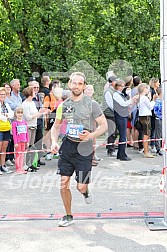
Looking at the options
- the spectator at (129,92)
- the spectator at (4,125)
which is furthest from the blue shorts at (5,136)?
the spectator at (129,92)

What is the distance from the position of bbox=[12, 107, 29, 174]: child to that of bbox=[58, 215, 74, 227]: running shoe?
11.3ft

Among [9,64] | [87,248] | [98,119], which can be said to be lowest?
[87,248]

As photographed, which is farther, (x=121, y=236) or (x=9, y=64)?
(x=9, y=64)

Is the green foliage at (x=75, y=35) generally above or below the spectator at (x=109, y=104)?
above

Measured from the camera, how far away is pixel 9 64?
661 inches

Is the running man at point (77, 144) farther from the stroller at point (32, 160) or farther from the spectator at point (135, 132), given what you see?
the spectator at point (135, 132)

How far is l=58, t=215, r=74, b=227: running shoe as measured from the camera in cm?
557

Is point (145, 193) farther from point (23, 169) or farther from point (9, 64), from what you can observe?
point (9, 64)

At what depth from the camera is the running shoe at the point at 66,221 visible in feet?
18.3

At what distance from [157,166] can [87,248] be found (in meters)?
5.30

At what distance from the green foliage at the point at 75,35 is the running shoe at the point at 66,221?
11.3 meters

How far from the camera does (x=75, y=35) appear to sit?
55.6 feet

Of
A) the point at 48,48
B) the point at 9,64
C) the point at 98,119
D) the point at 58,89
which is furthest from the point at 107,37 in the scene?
the point at 98,119

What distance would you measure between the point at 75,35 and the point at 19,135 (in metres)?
Answer: 8.82
